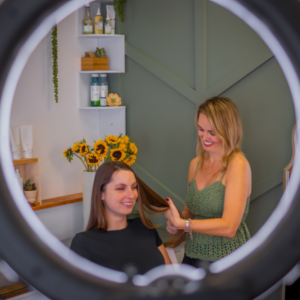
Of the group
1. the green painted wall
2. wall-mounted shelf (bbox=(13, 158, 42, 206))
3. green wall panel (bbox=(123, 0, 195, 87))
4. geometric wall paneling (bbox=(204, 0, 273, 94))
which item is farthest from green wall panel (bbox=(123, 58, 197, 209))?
wall-mounted shelf (bbox=(13, 158, 42, 206))

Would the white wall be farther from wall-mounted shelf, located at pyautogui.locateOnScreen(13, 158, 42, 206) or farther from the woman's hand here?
the woman's hand

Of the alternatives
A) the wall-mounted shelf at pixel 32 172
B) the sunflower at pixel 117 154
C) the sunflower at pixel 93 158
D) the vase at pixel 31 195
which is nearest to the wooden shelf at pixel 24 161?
the wall-mounted shelf at pixel 32 172

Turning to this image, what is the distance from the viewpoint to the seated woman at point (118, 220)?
3.05 feet

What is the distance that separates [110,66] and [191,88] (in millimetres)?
477

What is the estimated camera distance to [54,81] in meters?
1.67

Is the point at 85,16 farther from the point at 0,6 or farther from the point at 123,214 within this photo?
the point at 0,6

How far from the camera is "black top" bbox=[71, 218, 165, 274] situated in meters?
0.90

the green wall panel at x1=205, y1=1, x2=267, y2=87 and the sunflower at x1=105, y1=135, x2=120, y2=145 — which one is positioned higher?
the green wall panel at x1=205, y1=1, x2=267, y2=87

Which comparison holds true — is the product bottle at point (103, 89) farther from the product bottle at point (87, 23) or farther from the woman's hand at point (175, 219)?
the woman's hand at point (175, 219)

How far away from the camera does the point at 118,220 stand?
0.99 m

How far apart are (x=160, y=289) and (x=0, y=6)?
244mm

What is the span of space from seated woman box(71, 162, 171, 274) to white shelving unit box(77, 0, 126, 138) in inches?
35.4

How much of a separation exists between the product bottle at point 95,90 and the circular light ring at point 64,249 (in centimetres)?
159

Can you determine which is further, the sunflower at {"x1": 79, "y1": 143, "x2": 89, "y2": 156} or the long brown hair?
the sunflower at {"x1": 79, "y1": 143, "x2": 89, "y2": 156}
